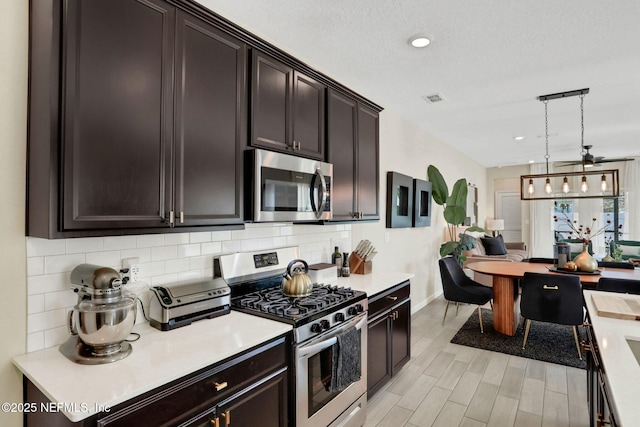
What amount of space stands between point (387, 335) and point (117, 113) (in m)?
2.30

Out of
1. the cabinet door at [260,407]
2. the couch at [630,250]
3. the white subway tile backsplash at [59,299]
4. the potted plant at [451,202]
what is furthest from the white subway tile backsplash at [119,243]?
the couch at [630,250]

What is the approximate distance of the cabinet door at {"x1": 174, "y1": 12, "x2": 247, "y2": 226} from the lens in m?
1.64

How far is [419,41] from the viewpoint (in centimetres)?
248

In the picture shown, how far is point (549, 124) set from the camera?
473 centimetres

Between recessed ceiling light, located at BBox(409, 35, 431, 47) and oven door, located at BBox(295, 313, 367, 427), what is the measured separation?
77.2 inches

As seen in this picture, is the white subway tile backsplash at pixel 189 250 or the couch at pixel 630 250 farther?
the couch at pixel 630 250

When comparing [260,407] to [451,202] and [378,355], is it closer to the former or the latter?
[378,355]

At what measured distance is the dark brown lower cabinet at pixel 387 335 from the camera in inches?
98.0

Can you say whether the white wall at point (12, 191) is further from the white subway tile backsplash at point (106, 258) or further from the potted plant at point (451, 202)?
the potted plant at point (451, 202)

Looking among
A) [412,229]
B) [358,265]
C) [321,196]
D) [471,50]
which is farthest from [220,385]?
[412,229]

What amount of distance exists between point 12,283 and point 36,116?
0.67 metres

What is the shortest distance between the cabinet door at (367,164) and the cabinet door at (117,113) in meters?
1.72

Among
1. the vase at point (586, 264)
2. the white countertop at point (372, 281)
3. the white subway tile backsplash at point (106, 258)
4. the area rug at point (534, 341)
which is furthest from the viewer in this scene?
the vase at point (586, 264)

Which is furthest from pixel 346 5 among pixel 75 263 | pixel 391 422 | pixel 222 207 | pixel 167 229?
pixel 391 422
